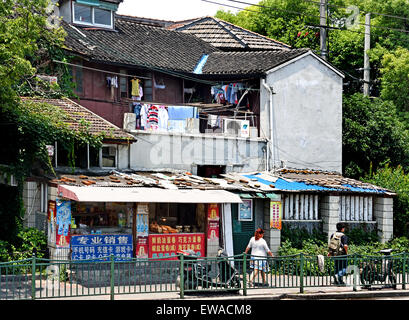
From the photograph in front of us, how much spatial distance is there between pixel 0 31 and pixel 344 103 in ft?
58.4

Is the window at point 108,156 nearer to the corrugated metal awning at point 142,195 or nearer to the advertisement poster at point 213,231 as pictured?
the corrugated metal awning at point 142,195

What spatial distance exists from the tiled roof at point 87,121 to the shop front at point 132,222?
2.46m

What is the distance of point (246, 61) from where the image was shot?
3095 cm

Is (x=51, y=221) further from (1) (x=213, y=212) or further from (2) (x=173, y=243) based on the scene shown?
(1) (x=213, y=212)

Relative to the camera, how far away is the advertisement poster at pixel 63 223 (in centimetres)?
2145

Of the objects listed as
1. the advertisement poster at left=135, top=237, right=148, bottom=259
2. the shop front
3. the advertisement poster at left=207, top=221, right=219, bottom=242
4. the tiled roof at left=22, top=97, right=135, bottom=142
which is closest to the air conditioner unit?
the shop front

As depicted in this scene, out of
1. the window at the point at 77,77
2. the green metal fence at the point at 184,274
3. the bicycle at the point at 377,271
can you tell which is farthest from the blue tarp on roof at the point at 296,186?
the window at the point at 77,77

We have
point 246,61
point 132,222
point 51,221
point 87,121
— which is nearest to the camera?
point 51,221

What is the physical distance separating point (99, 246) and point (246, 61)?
12.6m

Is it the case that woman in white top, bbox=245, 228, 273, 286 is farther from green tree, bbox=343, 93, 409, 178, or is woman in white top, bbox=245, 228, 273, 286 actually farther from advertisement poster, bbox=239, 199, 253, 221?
green tree, bbox=343, 93, 409, 178

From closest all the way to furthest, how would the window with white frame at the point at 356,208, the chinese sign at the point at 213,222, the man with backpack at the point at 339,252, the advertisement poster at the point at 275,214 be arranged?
the man with backpack at the point at 339,252 < the chinese sign at the point at 213,222 < the advertisement poster at the point at 275,214 < the window with white frame at the point at 356,208

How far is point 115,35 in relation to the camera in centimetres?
3200

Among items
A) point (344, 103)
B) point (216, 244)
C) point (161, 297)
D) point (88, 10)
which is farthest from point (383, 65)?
point (161, 297)

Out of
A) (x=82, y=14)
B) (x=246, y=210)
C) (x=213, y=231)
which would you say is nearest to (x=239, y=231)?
(x=246, y=210)
